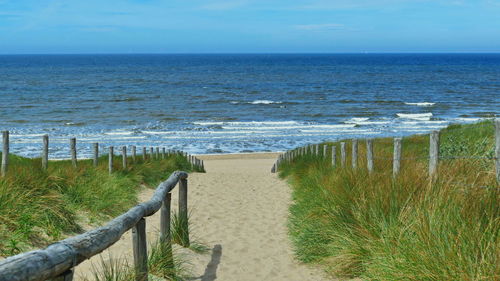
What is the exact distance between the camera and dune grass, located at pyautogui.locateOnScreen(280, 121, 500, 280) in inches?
188

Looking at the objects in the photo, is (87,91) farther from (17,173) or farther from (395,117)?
(17,173)

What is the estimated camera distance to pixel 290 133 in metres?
40.1

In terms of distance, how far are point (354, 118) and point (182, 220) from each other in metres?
40.3

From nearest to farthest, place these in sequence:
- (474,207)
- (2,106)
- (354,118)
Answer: (474,207)
(354,118)
(2,106)

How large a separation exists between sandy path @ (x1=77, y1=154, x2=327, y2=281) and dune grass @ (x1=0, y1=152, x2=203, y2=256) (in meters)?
0.86

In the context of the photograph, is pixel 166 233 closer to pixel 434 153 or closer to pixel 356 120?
pixel 434 153

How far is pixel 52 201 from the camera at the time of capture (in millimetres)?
8930

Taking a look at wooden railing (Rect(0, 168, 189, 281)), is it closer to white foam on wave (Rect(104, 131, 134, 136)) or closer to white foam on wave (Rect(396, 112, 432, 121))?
white foam on wave (Rect(104, 131, 134, 136))

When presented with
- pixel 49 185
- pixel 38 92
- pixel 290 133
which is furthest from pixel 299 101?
pixel 49 185

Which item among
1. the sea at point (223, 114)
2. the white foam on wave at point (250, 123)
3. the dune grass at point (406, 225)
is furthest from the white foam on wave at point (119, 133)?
the dune grass at point (406, 225)

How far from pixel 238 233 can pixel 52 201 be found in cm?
320

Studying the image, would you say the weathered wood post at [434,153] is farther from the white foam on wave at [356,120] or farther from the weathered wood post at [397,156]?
the white foam on wave at [356,120]

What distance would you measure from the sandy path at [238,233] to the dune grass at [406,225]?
399 millimetres

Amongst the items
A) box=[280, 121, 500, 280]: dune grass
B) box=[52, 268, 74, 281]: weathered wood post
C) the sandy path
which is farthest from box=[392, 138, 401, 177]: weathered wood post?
box=[52, 268, 74, 281]: weathered wood post
